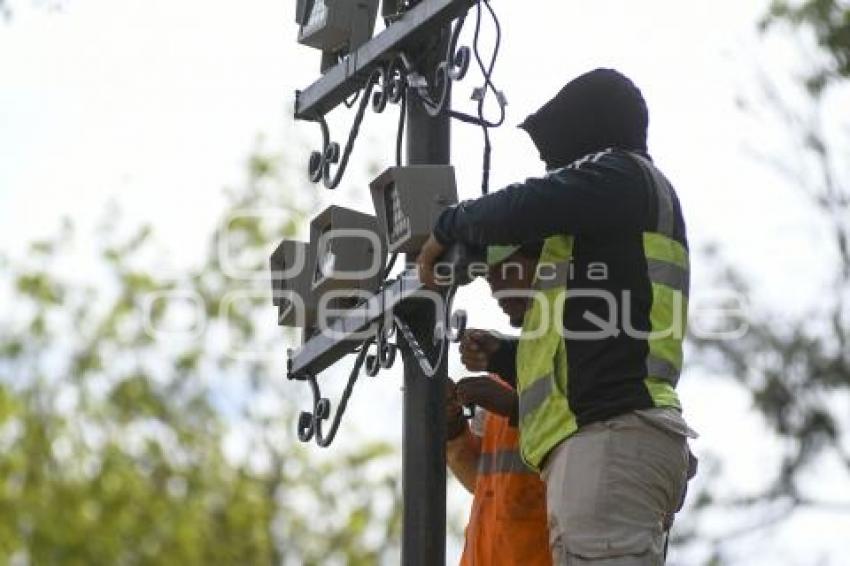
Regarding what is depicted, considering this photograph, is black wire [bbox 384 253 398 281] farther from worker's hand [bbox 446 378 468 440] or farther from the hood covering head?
the hood covering head

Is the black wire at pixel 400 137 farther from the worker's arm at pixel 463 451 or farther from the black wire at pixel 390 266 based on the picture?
the worker's arm at pixel 463 451

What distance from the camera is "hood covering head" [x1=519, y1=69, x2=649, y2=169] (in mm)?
4109

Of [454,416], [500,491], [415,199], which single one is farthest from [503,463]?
[415,199]

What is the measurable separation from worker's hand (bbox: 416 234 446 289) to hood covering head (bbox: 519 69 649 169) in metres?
0.34

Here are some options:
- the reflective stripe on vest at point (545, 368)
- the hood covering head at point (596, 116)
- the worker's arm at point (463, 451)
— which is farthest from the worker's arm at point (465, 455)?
the hood covering head at point (596, 116)

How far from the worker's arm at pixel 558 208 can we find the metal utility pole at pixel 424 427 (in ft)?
1.32

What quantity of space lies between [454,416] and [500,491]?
0.25 m

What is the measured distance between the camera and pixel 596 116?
411 centimetres

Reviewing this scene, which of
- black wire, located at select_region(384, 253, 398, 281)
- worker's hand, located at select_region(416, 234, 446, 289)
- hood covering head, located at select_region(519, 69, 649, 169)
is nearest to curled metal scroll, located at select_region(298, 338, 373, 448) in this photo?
black wire, located at select_region(384, 253, 398, 281)

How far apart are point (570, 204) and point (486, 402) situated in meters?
0.80

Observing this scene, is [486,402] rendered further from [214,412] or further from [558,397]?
[214,412]

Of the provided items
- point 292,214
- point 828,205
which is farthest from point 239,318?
point 828,205

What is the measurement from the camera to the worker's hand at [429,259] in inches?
158

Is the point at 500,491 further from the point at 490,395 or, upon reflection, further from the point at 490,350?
the point at 490,350
